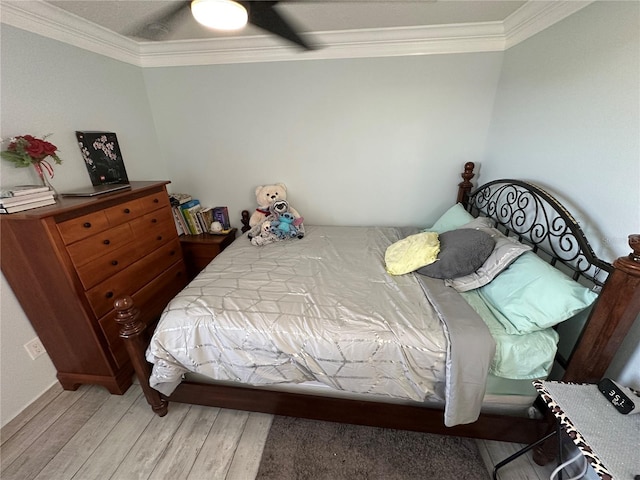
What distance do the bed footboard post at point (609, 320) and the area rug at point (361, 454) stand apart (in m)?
0.65

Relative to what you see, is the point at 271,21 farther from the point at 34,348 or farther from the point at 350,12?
the point at 34,348

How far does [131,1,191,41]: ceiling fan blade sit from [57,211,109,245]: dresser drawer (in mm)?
1004

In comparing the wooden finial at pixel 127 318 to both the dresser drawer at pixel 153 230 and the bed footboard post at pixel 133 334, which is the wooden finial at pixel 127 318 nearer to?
the bed footboard post at pixel 133 334

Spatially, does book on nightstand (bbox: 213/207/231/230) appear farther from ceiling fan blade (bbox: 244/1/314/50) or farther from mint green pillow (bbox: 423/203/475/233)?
mint green pillow (bbox: 423/203/475/233)

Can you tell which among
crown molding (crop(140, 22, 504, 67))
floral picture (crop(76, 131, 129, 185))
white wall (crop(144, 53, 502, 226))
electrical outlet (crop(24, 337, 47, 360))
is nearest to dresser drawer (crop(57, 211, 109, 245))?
floral picture (crop(76, 131, 129, 185))

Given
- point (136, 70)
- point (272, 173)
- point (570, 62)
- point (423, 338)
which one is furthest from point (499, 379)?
point (136, 70)

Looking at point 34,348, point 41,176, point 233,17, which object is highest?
point 233,17

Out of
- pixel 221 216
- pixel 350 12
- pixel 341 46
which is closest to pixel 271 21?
pixel 350 12

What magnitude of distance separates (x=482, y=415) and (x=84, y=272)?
2217mm

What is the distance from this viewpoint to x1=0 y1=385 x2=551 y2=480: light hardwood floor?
4.31 feet

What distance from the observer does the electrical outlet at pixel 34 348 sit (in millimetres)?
1646

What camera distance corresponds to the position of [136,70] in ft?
7.82

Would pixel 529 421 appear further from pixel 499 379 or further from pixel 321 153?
pixel 321 153

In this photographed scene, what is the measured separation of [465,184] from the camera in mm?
2342
